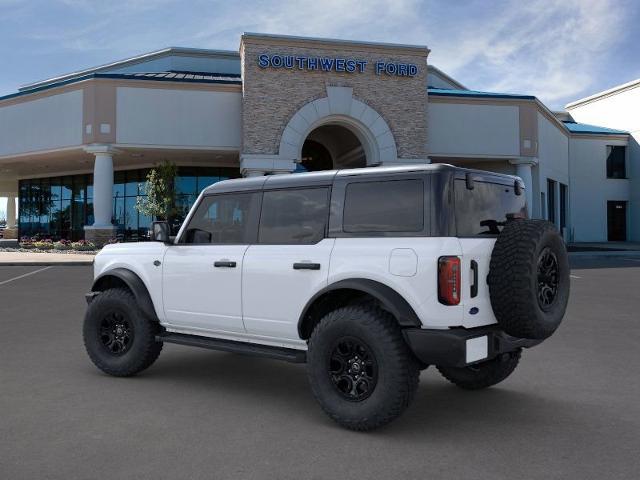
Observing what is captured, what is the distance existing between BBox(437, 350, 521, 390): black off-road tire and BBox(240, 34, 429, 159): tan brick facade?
2344 centimetres

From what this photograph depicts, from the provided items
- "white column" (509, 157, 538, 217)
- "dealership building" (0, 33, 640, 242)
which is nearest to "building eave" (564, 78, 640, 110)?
"dealership building" (0, 33, 640, 242)

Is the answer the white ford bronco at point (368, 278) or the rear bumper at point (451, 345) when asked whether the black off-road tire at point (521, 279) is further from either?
the rear bumper at point (451, 345)

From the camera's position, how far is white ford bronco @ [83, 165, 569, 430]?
4.22 meters

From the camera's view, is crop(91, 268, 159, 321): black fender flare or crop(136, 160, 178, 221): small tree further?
crop(136, 160, 178, 221): small tree

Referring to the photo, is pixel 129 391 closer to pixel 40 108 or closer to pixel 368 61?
pixel 368 61

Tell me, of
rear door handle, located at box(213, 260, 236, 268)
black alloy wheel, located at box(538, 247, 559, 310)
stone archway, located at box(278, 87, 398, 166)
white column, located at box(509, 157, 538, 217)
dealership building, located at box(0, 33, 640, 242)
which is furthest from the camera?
white column, located at box(509, 157, 538, 217)

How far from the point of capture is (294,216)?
5.12 metres

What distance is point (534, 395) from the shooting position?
17.7ft

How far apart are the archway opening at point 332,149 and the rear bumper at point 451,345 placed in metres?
27.5

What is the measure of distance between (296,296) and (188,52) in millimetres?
38340

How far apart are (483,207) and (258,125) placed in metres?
24.3

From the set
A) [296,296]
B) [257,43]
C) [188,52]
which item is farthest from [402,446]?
[188,52]

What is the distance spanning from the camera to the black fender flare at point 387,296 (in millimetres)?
4230

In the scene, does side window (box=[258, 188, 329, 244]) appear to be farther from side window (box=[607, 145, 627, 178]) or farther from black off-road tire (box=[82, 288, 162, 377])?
side window (box=[607, 145, 627, 178])
